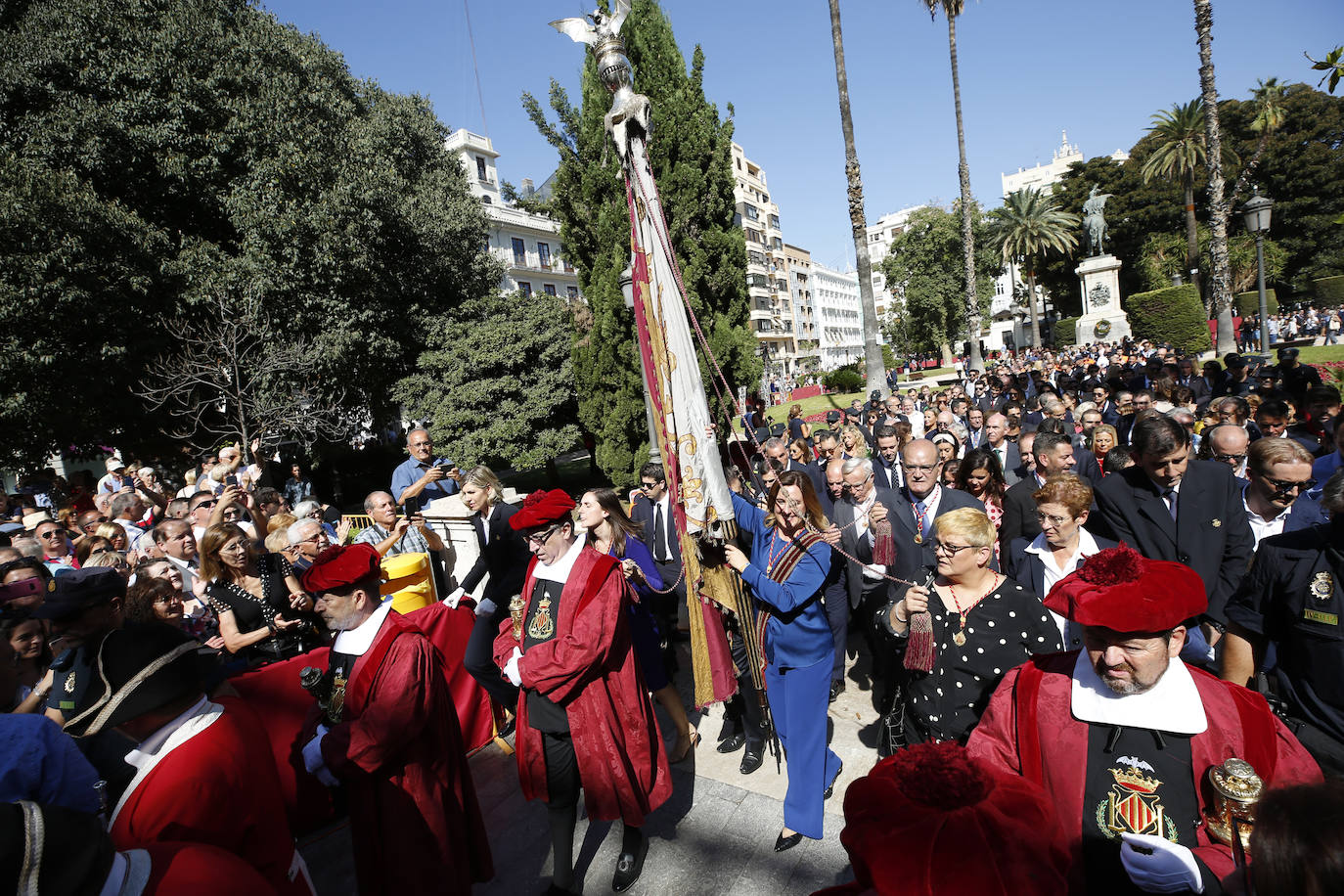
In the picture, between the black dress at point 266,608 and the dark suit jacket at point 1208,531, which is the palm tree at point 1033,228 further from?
the black dress at point 266,608

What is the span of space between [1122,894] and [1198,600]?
34.0 inches

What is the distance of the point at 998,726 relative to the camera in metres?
2.17

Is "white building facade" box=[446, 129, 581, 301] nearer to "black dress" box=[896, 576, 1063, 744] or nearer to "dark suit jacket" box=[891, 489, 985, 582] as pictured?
"dark suit jacket" box=[891, 489, 985, 582]

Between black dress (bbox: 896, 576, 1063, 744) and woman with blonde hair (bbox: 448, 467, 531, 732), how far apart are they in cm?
266

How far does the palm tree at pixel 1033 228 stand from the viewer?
44.3m

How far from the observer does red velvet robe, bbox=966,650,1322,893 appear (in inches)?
71.7

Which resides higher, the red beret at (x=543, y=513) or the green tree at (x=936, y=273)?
the green tree at (x=936, y=273)

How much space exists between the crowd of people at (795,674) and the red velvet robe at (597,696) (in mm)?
15

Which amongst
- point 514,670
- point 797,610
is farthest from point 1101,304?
point 514,670

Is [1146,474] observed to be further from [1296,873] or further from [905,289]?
[905,289]

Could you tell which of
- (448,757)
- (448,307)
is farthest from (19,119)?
(448,757)

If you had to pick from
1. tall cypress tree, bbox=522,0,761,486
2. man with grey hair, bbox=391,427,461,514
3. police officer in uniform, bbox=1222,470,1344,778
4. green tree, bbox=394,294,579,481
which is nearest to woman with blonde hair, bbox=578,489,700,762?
police officer in uniform, bbox=1222,470,1344,778

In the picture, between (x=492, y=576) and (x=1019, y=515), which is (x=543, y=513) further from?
(x=1019, y=515)

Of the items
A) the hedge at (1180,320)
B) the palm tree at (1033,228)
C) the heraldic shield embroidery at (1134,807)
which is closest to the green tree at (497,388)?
the heraldic shield embroidery at (1134,807)
